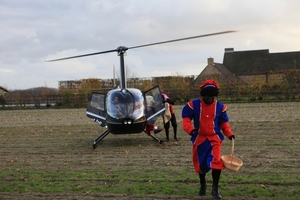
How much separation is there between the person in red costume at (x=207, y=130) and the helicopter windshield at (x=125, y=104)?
19.4 ft

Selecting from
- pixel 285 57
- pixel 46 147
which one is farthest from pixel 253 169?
pixel 285 57

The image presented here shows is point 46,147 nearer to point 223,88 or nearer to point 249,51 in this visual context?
point 223,88

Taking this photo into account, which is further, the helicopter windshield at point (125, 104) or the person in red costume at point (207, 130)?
the helicopter windshield at point (125, 104)

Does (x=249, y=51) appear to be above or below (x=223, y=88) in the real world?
above

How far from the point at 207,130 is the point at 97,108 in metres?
7.83

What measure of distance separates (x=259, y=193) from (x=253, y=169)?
208 centimetres

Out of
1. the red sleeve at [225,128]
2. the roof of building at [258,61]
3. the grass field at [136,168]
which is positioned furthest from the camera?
the roof of building at [258,61]

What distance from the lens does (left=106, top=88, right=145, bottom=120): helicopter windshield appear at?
12.9 metres

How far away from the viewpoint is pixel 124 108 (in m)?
13.0

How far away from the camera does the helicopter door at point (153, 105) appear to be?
1359 centimetres

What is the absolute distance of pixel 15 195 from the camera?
301 inches

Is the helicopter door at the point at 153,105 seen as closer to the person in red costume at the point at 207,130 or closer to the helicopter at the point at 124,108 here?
the helicopter at the point at 124,108

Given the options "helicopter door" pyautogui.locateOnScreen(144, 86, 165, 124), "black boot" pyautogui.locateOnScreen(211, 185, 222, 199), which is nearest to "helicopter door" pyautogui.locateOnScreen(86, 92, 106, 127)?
"helicopter door" pyautogui.locateOnScreen(144, 86, 165, 124)

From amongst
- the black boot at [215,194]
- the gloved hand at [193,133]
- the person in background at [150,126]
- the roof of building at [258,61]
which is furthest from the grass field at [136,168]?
the roof of building at [258,61]
